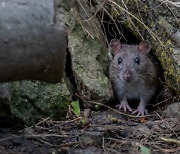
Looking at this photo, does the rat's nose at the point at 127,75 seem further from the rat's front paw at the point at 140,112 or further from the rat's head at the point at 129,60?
the rat's front paw at the point at 140,112

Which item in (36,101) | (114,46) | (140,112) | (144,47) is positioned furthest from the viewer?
(114,46)

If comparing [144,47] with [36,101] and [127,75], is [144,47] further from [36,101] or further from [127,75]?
[36,101]

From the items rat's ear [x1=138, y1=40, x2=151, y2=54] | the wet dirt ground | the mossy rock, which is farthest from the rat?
the mossy rock

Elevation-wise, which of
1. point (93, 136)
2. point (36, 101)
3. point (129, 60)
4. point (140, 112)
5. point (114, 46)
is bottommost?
point (140, 112)

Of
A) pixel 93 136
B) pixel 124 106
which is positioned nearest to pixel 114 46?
pixel 124 106

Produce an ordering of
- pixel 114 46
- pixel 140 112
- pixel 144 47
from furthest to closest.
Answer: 1. pixel 114 46
2. pixel 144 47
3. pixel 140 112

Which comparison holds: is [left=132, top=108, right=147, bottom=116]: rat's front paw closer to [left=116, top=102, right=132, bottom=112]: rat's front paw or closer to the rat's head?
[left=116, top=102, right=132, bottom=112]: rat's front paw

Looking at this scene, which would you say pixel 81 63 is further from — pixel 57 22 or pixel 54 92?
pixel 57 22

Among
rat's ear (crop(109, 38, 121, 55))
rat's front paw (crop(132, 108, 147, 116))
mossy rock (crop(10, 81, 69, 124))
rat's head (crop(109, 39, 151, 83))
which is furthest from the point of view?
rat's ear (crop(109, 38, 121, 55))
